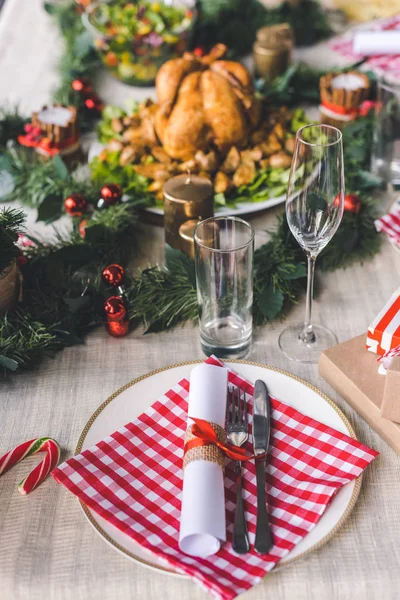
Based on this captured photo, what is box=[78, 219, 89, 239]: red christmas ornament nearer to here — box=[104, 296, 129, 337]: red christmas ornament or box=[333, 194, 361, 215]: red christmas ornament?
box=[104, 296, 129, 337]: red christmas ornament

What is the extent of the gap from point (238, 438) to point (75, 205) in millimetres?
578

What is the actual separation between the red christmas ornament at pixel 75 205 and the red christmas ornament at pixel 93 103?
1.43ft

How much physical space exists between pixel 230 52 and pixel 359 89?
48 centimetres

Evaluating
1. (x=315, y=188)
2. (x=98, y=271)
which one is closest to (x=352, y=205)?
(x=315, y=188)

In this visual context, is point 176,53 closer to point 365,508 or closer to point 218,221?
point 218,221

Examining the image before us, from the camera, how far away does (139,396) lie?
82 centimetres

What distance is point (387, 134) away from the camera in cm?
124

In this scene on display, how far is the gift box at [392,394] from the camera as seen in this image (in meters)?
0.70

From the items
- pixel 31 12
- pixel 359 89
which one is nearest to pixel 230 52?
pixel 359 89

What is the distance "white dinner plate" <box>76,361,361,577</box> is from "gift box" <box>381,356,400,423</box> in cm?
5

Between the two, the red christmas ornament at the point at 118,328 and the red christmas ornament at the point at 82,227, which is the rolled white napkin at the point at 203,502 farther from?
the red christmas ornament at the point at 82,227

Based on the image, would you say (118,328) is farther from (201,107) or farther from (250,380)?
(201,107)

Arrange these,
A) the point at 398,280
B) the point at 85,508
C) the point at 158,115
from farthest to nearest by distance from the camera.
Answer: the point at 158,115 < the point at 398,280 < the point at 85,508

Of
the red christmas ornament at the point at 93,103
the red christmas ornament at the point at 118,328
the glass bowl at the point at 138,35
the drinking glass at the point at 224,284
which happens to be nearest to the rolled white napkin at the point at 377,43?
the glass bowl at the point at 138,35
